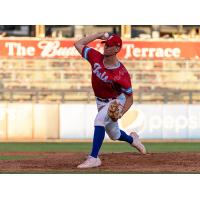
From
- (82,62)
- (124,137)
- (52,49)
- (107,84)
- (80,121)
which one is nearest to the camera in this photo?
(107,84)

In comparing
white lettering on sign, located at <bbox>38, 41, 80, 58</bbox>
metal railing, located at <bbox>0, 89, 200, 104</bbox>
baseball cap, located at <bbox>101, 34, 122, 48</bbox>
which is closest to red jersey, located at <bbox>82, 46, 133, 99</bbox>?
baseball cap, located at <bbox>101, 34, 122, 48</bbox>

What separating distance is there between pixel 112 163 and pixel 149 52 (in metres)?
15.9

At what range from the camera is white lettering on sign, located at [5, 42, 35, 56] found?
30.5m

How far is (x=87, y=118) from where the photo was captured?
82.0 feet

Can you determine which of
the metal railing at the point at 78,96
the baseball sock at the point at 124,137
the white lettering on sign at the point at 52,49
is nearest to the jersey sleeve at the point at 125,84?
the baseball sock at the point at 124,137

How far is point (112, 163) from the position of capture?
49.6 feet

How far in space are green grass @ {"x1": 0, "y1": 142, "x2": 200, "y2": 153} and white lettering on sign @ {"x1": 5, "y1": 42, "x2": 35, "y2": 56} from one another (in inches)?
305

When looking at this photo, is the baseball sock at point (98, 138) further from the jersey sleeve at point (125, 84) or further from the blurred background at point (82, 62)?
the blurred background at point (82, 62)

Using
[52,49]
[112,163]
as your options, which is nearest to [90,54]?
[112,163]

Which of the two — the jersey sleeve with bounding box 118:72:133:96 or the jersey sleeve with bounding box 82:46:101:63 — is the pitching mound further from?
the jersey sleeve with bounding box 82:46:101:63

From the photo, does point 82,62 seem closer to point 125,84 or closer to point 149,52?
point 149,52

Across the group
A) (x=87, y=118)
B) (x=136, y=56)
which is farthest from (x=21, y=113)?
(x=136, y=56)

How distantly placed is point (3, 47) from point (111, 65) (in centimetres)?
1694

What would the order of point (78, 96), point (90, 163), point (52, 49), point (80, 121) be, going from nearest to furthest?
point (90, 163) < point (80, 121) < point (78, 96) < point (52, 49)
